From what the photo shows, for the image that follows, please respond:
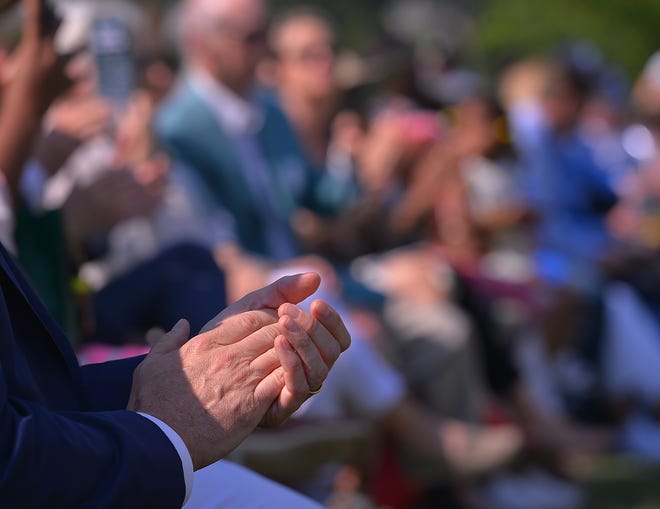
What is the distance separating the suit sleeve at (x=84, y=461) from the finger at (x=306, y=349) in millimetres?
253

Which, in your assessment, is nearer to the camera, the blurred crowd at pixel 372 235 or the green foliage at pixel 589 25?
the blurred crowd at pixel 372 235

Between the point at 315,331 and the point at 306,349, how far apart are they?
3 cm

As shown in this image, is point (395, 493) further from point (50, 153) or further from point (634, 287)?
point (634, 287)

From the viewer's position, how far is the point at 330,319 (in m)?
1.95

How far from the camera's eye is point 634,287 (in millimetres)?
7020

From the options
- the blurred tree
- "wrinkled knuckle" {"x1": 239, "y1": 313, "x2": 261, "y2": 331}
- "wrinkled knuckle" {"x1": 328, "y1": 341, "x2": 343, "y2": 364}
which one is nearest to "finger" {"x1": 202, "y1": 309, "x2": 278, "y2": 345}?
"wrinkled knuckle" {"x1": 239, "y1": 313, "x2": 261, "y2": 331}

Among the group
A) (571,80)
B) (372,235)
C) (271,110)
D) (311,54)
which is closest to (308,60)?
(311,54)

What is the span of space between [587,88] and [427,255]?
8.92 feet

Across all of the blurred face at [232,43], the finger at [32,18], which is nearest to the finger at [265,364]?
the finger at [32,18]

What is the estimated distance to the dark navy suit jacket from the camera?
5.50 ft

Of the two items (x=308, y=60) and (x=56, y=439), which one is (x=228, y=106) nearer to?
(x=308, y=60)

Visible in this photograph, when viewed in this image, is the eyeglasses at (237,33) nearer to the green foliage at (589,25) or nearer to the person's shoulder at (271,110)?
the person's shoulder at (271,110)

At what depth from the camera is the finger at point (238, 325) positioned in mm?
1941

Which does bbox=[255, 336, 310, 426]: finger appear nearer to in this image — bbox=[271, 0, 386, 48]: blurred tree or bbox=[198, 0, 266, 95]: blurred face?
bbox=[198, 0, 266, 95]: blurred face
